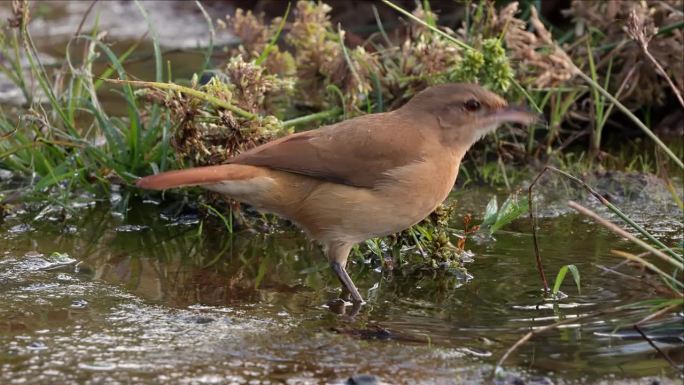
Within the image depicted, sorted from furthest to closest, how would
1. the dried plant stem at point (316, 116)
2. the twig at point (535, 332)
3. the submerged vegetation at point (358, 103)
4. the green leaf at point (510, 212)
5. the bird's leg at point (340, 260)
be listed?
the dried plant stem at point (316, 116)
the submerged vegetation at point (358, 103)
the green leaf at point (510, 212)
the bird's leg at point (340, 260)
the twig at point (535, 332)

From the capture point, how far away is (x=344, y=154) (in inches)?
190

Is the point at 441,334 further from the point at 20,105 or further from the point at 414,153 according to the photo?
the point at 20,105

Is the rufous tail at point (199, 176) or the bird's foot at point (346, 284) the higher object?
the rufous tail at point (199, 176)

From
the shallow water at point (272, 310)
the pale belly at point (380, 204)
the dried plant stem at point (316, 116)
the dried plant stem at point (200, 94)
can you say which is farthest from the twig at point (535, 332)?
the dried plant stem at point (316, 116)

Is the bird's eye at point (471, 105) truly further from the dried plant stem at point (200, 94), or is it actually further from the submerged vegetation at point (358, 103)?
the dried plant stem at point (200, 94)

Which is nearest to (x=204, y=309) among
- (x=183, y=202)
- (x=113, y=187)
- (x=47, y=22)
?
(x=183, y=202)

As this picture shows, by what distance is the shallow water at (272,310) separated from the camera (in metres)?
3.75

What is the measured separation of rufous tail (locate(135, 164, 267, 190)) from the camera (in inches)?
172

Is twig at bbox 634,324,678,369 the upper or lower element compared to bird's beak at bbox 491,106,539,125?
lower

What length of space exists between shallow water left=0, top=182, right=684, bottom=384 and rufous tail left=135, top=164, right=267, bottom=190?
496 mm

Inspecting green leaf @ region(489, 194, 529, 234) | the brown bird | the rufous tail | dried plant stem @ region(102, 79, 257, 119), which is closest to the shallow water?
green leaf @ region(489, 194, 529, 234)

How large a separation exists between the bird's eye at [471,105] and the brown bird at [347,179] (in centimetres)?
4

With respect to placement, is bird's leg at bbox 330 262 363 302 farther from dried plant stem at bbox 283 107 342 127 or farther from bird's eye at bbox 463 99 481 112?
dried plant stem at bbox 283 107 342 127

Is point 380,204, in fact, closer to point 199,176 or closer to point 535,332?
point 199,176
